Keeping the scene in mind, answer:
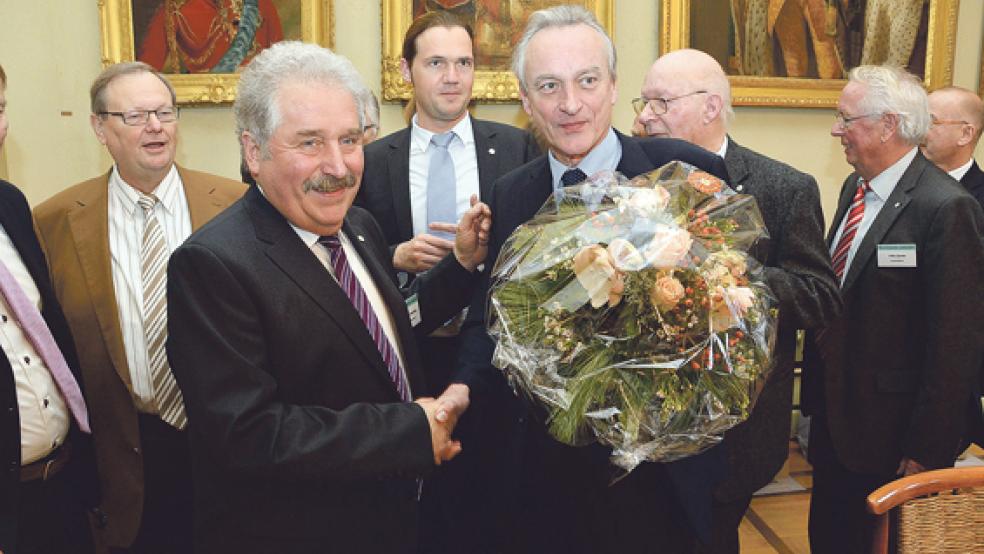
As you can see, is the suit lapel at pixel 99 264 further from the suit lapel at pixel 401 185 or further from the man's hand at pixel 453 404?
the man's hand at pixel 453 404

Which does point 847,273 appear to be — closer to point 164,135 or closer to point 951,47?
point 164,135

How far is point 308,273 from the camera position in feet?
5.76

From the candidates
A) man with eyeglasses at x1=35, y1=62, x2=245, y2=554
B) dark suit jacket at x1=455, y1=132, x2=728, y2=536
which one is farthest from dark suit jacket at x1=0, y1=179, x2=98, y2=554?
dark suit jacket at x1=455, y1=132, x2=728, y2=536

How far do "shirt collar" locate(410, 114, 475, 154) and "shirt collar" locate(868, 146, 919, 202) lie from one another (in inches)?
69.0

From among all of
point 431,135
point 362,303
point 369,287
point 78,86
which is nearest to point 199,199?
point 431,135

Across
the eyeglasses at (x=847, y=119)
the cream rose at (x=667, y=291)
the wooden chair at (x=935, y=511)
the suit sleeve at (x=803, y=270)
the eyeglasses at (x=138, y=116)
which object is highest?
the eyeglasses at (x=138, y=116)

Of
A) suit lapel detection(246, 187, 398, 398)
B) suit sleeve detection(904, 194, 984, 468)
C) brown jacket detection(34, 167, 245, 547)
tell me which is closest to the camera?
suit lapel detection(246, 187, 398, 398)

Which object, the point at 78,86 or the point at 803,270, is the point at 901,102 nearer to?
the point at 803,270

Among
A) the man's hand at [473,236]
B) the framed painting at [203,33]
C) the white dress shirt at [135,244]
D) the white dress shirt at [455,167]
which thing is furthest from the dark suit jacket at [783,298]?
the framed painting at [203,33]

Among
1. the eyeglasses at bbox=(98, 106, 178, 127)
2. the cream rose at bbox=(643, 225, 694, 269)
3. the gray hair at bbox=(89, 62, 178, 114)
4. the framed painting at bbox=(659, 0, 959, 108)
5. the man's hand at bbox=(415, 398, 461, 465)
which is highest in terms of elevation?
the framed painting at bbox=(659, 0, 959, 108)

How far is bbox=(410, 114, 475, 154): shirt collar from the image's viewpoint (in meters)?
3.27

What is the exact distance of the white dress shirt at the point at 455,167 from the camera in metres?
3.18

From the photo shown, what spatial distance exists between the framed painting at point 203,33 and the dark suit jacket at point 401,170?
1.77 metres

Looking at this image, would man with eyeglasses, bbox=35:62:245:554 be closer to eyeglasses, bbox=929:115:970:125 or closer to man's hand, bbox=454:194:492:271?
man's hand, bbox=454:194:492:271
